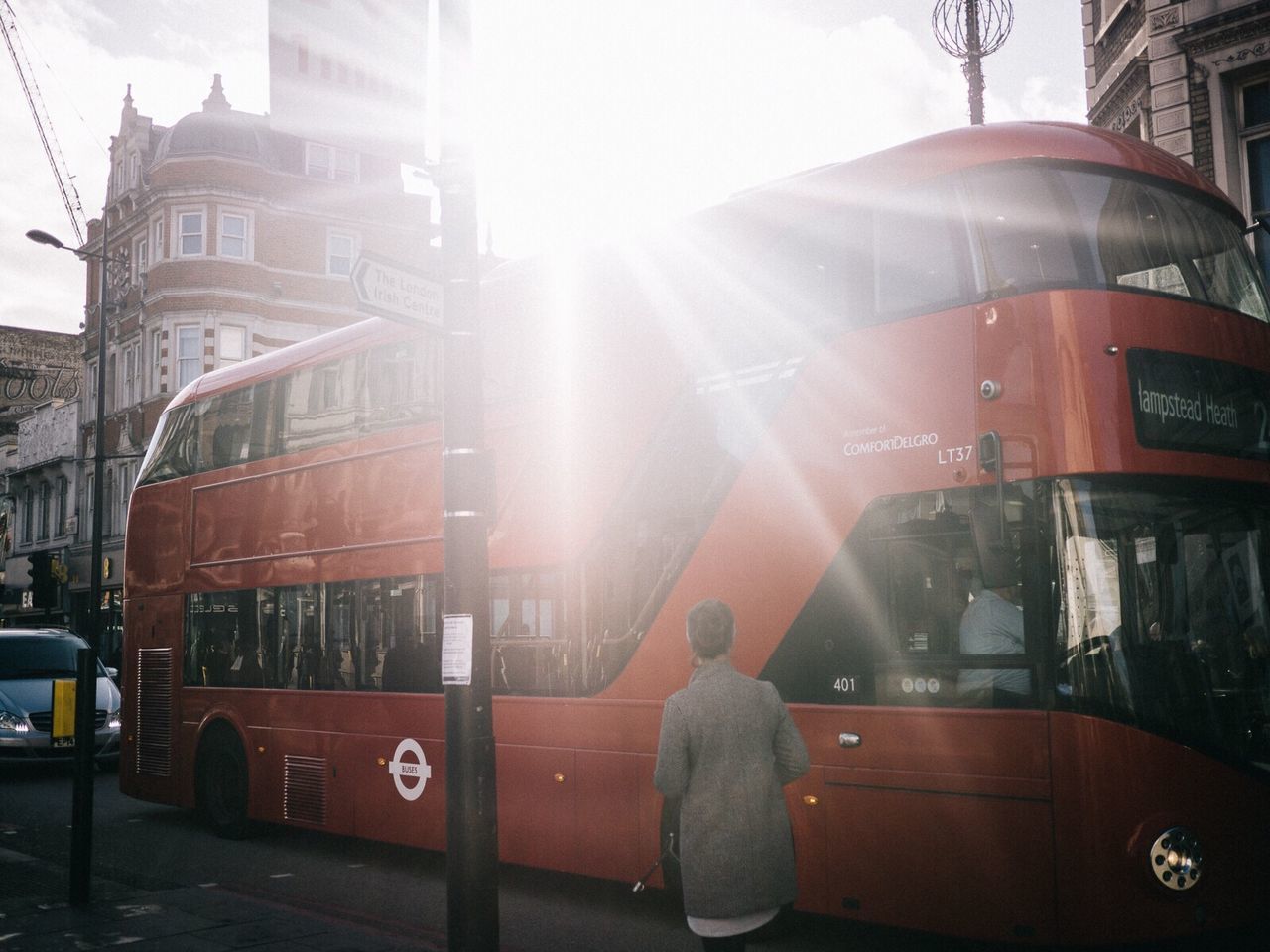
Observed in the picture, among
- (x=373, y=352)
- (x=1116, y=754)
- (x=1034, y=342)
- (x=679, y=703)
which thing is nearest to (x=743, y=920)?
(x=679, y=703)

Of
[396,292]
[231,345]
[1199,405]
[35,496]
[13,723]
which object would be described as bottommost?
[13,723]

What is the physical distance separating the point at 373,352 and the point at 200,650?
400 cm

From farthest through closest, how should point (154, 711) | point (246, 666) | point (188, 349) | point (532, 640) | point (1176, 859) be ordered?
point (188, 349) < point (154, 711) < point (246, 666) < point (532, 640) < point (1176, 859)

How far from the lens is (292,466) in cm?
1088

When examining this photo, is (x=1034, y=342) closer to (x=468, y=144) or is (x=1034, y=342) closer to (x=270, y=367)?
(x=468, y=144)

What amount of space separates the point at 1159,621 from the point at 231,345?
3503cm

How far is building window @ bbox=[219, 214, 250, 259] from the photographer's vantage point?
124 ft

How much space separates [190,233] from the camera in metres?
37.7

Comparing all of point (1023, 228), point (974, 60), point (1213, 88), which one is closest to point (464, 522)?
point (1023, 228)

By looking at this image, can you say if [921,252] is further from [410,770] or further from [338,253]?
[338,253]

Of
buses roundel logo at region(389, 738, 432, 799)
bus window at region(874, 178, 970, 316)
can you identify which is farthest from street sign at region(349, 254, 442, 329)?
buses roundel logo at region(389, 738, 432, 799)

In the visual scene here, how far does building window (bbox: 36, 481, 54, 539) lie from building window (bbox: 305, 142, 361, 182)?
16.6 metres

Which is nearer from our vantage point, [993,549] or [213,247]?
[993,549]

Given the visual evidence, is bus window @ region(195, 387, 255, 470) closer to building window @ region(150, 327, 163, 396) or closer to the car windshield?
the car windshield
